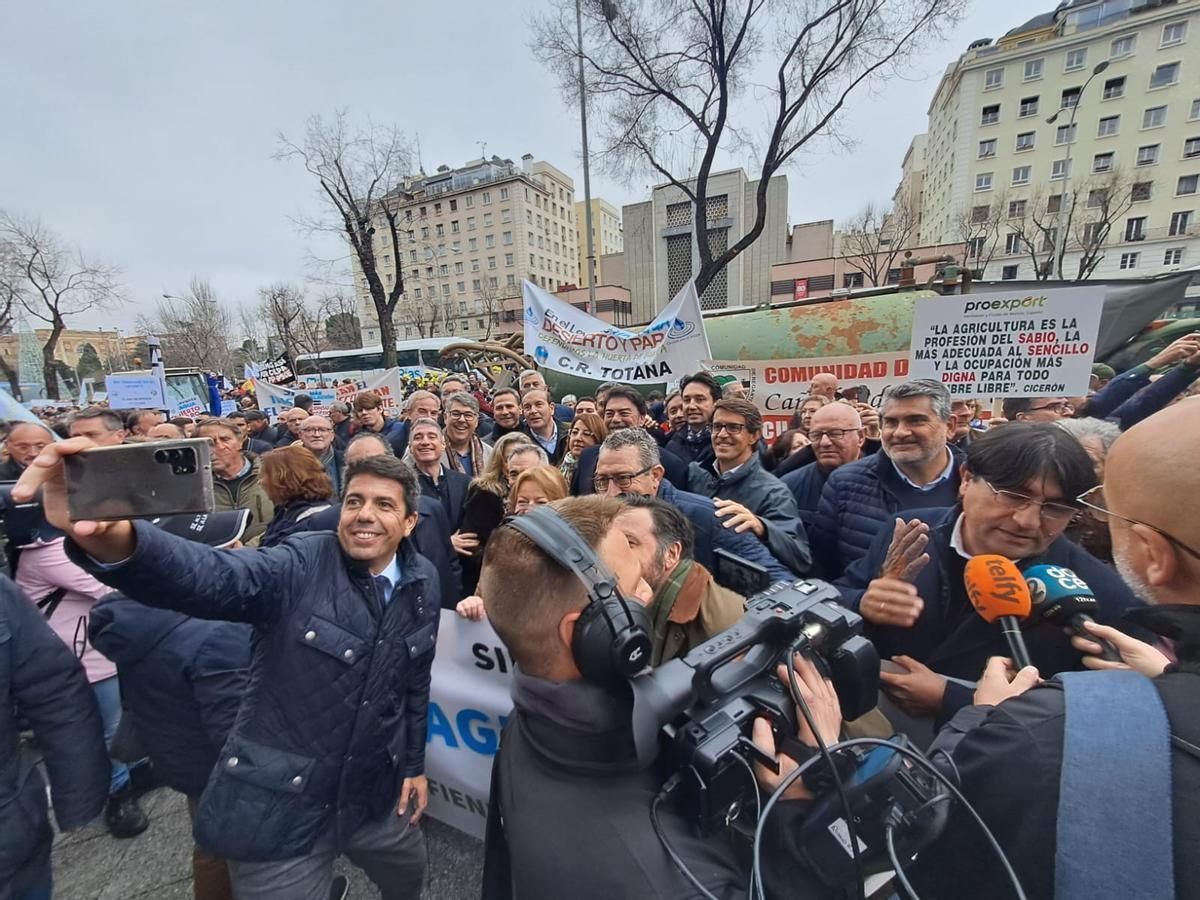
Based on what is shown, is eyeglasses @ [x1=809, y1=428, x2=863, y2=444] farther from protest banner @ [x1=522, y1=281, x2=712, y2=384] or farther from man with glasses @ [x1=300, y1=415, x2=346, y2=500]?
man with glasses @ [x1=300, y1=415, x2=346, y2=500]

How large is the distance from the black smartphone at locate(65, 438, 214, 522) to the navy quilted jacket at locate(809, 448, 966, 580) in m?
2.71

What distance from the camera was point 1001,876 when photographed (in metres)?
0.77

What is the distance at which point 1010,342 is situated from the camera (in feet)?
13.0

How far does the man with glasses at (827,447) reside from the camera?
10.6 ft

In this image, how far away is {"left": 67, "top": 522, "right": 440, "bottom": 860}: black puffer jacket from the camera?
4.80 feet

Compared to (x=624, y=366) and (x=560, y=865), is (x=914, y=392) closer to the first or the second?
(x=560, y=865)

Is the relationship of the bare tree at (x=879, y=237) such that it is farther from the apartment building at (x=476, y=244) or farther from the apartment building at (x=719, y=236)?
the apartment building at (x=476, y=244)

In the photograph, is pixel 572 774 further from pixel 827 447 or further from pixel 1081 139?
pixel 1081 139

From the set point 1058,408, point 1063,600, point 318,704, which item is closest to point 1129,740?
point 1063,600

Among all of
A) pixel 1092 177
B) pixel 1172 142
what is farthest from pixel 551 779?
pixel 1172 142

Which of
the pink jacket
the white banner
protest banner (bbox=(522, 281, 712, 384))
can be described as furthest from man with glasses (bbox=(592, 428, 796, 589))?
the white banner

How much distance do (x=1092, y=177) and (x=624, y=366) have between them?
2176 inches

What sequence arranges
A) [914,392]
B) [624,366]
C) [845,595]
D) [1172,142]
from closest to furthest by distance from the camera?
[845,595]
[914,392]
[624,366]
[1172,142]

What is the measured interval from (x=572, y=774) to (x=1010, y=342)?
473 centimetres
